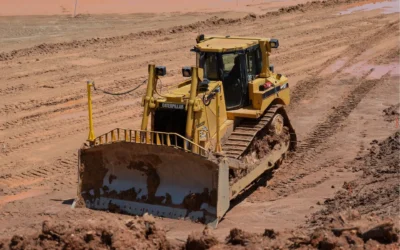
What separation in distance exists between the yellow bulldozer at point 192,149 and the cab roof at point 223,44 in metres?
0.02

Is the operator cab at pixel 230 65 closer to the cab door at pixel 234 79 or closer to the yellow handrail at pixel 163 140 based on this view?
the cab door at pixel 234 79

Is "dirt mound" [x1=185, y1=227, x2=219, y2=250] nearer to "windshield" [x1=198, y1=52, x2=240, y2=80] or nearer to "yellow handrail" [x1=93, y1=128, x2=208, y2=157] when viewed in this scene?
"yellow handrail" [x1=93, y1=128, x2=208, y2=157]

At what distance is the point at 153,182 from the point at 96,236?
2.19 meters

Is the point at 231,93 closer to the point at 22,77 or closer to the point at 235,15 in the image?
the point at 22,77

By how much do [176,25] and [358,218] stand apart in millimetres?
17685

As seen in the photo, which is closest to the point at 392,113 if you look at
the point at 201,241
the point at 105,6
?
the point at 201,241

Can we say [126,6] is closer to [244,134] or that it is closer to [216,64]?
[216,64]

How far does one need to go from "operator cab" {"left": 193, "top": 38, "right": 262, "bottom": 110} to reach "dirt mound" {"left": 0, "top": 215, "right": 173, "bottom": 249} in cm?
346

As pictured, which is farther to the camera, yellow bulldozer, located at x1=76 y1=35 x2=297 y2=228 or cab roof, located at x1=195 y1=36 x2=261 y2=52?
cab roof, located at x1=195 y1=36 x2=261 y2=52

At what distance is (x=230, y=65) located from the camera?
1189cm

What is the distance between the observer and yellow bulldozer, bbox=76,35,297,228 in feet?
34.3

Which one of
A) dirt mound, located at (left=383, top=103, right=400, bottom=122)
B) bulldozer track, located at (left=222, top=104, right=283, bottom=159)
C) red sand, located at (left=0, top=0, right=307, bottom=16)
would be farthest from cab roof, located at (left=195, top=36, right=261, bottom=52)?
red sand, located at (left=0, top=0, right=307, bottom=16)

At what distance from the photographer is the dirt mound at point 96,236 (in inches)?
343

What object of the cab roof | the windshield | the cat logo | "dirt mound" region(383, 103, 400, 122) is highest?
the cab roof
